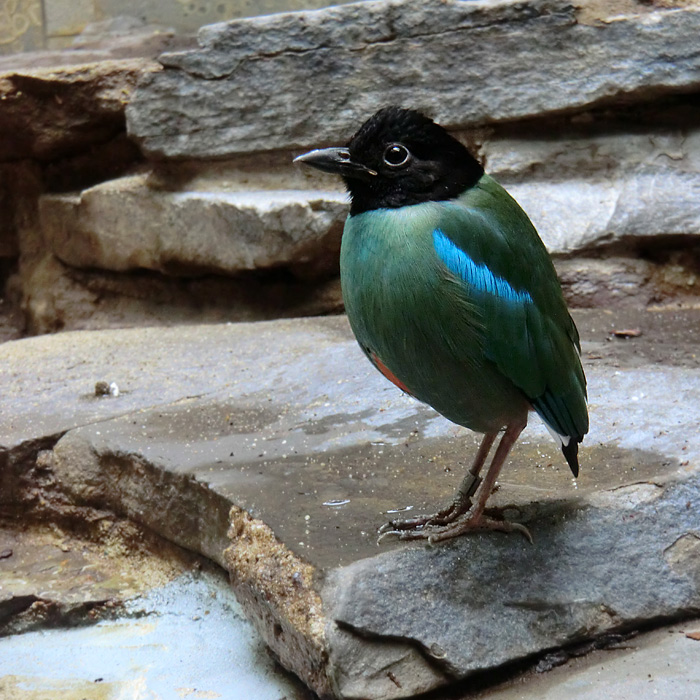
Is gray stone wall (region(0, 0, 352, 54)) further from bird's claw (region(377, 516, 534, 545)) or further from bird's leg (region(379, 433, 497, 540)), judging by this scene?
bird's claw (region(377, 516, 534, 545))

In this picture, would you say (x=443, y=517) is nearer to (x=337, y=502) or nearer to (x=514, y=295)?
(x=337, y=502)

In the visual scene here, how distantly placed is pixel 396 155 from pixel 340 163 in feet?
0.46

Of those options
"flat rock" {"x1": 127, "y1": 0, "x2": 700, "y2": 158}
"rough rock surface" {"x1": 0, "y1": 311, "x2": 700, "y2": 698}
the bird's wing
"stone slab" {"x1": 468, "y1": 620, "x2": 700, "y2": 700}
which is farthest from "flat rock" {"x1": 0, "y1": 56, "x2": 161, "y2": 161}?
"stone slab" {"x1": 468, "y1": 620, "x2": 700, "y2": 700}

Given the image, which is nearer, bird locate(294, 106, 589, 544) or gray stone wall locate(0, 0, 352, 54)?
bird locate(294, 106, 589, 544)

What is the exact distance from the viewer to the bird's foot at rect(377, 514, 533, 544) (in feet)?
7.11

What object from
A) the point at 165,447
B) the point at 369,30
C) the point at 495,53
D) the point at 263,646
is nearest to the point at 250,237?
the point at 369,30

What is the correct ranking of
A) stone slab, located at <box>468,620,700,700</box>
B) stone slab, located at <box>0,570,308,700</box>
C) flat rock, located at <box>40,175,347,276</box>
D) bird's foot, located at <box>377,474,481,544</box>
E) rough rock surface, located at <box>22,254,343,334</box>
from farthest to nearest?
rough rock surface, located at <box>22,254,343,334</box>
flat rock, located at <box>40,175,347,276</box>
stone slab, located at <box>0,570,308,700</box>
bird's foot, located at <box>377,474,481,544</box>
stone slab, located at <box>468,620,700,700</box>

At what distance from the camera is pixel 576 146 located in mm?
4898

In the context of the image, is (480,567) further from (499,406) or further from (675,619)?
(675,619)

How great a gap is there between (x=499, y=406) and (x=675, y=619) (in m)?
0.78

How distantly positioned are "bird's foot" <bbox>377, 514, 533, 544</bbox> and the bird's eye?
906 millimetres

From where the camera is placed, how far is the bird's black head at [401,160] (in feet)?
6.97

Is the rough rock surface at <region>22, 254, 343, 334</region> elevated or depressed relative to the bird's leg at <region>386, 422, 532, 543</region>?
depressed

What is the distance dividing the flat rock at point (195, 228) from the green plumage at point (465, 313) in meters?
2.85
